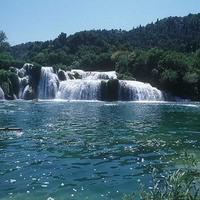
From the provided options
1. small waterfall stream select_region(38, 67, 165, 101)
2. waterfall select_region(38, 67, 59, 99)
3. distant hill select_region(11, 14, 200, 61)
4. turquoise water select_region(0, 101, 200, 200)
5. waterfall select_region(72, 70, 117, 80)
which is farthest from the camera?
distant hill select_region(11, 14, 200, 61)

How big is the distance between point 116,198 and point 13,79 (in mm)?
51740

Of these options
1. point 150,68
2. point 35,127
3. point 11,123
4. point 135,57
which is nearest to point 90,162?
point 35,127

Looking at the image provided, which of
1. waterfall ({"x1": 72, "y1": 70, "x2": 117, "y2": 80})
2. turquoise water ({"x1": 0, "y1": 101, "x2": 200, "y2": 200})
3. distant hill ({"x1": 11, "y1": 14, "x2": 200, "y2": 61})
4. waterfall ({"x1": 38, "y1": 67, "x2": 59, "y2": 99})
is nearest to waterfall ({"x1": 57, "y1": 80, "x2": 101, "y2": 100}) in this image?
waterfall ({"x1": 38, "y1": 67, "x2": 59, "y2": 99})

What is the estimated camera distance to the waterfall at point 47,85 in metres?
57.4

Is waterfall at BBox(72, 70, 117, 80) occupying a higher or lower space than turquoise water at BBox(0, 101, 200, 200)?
higher

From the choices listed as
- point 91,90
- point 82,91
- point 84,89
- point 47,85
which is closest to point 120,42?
point 47,85

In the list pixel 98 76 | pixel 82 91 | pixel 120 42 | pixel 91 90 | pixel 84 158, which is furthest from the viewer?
pixel 120 42

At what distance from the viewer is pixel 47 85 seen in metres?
58.2

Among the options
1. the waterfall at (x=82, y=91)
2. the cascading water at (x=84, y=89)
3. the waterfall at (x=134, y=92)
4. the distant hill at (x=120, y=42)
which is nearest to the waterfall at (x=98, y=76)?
the cascading water at (x=84, y=89)

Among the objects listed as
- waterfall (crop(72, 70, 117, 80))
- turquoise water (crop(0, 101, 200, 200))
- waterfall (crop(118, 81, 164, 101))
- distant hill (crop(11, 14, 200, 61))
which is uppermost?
distant hill (crop(11, 14, 200, 61))

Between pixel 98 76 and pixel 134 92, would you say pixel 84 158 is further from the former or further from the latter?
pixel 98 76

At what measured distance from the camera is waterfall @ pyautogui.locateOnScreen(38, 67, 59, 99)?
2259 inches

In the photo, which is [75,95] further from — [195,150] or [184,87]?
[195,150]

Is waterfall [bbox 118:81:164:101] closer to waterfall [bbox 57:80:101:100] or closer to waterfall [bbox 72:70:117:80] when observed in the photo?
waterfall [bbox 57:80:101:100]
